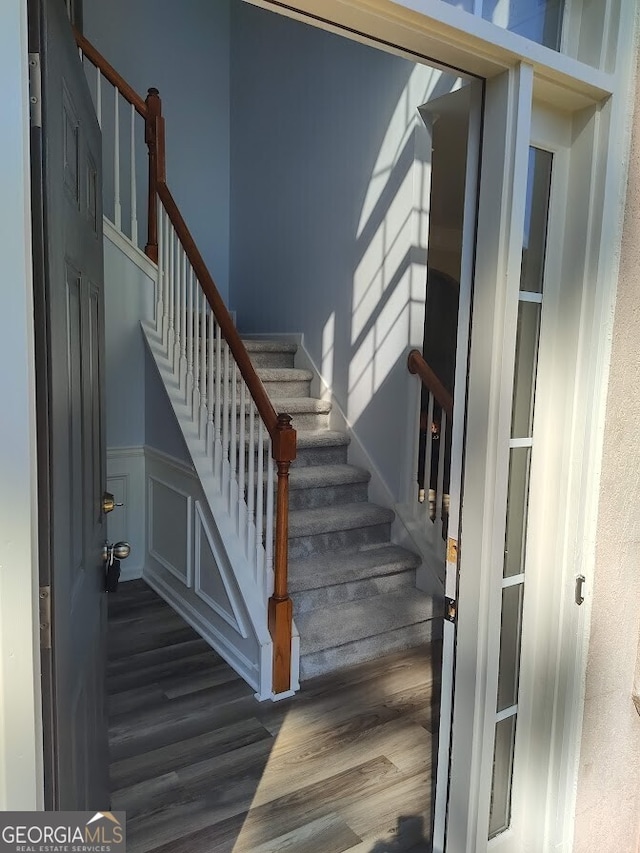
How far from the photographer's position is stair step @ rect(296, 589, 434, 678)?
2832 millimetres

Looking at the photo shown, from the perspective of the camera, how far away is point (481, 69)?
4.24ft

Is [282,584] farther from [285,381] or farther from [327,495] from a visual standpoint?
[285,381]

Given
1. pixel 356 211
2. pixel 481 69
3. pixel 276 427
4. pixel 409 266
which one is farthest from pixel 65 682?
pixel 356 211

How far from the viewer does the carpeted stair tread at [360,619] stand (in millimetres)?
2855

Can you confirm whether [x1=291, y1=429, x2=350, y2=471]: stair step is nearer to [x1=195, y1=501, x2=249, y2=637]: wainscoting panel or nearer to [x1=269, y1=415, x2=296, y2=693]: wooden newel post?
[x1=195, y1=501, x2=249, y2=637]: wainscoting panel

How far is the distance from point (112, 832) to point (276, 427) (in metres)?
1.73

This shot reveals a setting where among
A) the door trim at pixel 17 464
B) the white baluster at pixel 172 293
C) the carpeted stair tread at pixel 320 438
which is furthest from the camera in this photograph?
the carpeted stair tread at pixel 320 438

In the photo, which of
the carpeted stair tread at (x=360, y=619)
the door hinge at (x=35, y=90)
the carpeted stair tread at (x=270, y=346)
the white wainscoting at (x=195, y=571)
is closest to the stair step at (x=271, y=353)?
the carpeted stair tread at (x=270, y=346)

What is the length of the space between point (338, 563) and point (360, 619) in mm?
335

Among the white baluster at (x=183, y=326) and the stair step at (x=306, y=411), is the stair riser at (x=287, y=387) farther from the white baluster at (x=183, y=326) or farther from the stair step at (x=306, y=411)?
the white baluster at (x=183, y=326)

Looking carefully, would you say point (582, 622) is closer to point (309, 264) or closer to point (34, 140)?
point (34, 140)

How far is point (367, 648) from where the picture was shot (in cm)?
299

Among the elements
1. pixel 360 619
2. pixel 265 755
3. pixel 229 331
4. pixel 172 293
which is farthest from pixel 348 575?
pixel 172 293

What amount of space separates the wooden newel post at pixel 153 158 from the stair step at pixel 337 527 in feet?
6.28
